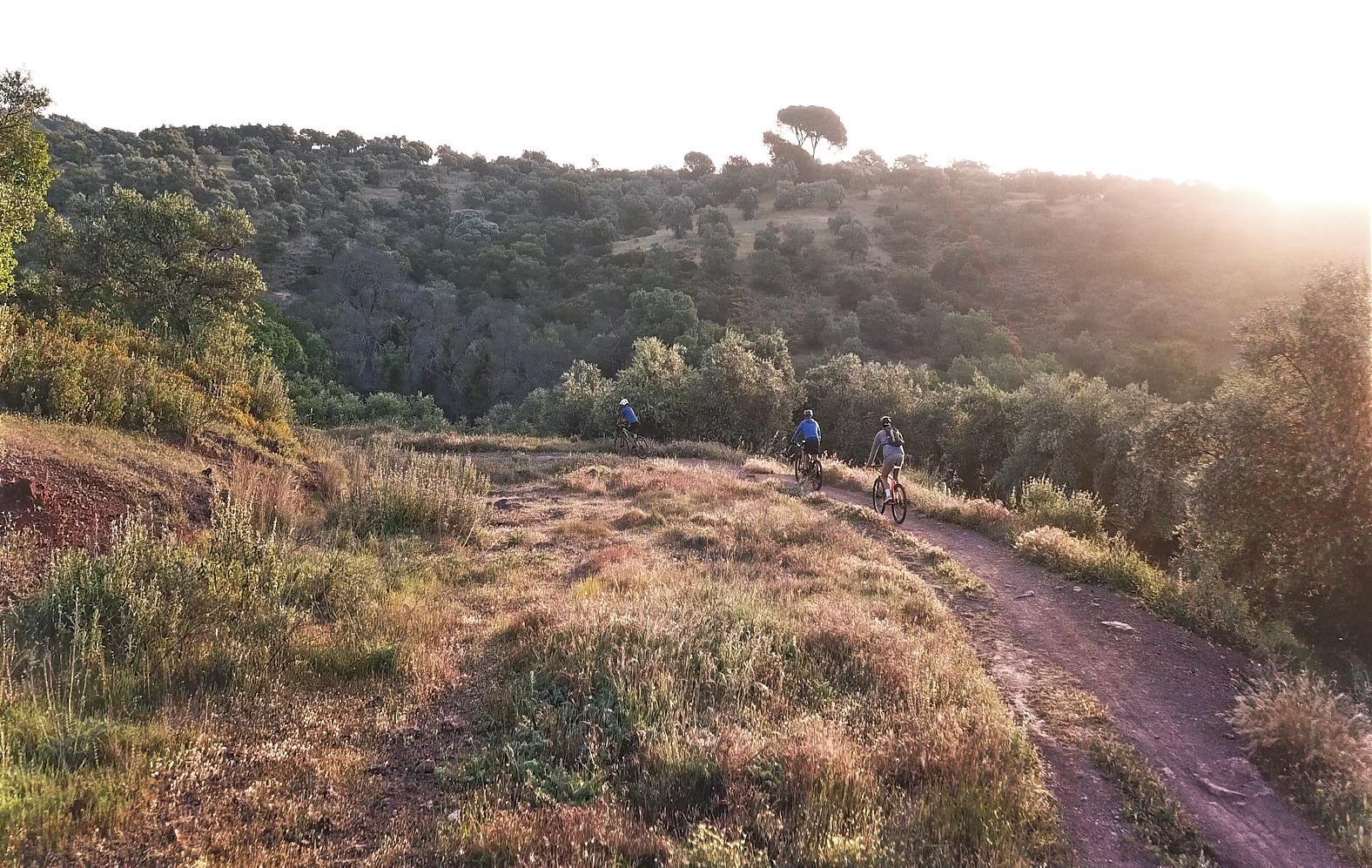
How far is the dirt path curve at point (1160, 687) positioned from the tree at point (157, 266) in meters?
19.5

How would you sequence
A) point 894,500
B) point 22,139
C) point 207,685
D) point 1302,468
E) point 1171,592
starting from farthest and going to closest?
point 894,500
point 22,139
point 1171,592
point 1302,468
point 207,685

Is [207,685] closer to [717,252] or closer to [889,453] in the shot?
[889,453]

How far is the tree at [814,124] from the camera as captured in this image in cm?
9306

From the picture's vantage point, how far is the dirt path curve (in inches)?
187

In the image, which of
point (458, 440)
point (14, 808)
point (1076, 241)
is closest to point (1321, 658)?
point (14, 808)

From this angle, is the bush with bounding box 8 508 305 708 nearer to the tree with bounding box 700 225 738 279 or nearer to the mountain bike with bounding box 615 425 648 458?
the mountain bike with bounding box 615 425 648 458

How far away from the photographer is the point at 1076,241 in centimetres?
6291

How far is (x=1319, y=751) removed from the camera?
534cm

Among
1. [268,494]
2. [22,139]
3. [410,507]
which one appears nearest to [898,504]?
[410,507]

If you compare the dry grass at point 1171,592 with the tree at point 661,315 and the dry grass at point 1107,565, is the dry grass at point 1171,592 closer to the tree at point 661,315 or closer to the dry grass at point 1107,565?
the dry grass at point 1107,565

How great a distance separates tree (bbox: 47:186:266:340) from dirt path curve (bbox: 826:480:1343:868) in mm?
19482

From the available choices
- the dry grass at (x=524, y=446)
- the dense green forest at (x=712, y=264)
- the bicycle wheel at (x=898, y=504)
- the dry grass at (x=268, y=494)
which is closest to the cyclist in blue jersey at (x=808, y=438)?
the bicycle wheel at (x=898, y=504)

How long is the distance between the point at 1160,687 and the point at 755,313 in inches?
1989

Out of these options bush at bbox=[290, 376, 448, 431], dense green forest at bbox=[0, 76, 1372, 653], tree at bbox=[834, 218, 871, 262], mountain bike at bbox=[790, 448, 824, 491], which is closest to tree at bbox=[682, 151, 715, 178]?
dense green forest at bbox=[0, 76, 1372, 653]
